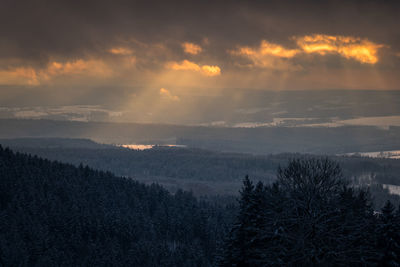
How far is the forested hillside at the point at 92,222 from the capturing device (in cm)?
10993

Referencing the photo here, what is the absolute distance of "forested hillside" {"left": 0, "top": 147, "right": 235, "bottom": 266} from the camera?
110m

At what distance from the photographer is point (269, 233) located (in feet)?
180

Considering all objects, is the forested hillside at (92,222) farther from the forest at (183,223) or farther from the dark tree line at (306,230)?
the dark tree line at (306,230)

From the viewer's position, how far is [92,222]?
128m

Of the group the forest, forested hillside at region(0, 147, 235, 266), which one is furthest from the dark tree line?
forested hillside at region(0, 147, 235, 266)

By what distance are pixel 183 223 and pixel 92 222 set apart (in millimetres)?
26809

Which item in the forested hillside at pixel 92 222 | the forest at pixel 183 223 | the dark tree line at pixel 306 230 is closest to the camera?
the dark tree line at pixel 306 230

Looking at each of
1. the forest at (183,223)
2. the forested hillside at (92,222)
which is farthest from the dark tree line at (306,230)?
the forested hillside at (92,222)

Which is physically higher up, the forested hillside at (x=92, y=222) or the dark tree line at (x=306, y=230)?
the dark tree line at (x=306, y=230)

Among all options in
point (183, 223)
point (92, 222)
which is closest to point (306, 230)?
point (92, 222)

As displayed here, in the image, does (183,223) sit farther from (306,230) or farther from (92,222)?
(306,230)

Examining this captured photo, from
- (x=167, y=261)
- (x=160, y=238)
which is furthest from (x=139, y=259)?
(x=160, y=238)

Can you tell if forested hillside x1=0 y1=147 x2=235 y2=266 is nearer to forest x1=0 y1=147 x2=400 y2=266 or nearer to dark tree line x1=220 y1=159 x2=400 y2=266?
forest x1=0 y1=147 x2=400 y2=266

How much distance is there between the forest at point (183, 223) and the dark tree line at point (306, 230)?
0.31ft
